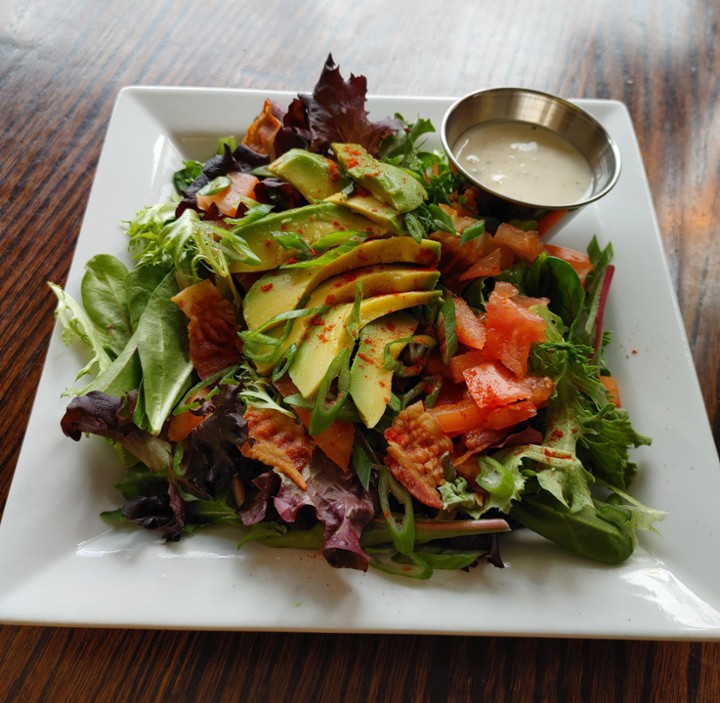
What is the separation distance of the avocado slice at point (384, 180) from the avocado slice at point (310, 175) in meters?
0.04

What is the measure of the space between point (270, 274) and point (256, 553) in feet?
2.56

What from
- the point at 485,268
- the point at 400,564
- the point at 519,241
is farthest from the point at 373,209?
the point at 400,564

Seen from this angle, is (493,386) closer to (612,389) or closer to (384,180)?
(612,389)

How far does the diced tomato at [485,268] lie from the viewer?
74.5 inches

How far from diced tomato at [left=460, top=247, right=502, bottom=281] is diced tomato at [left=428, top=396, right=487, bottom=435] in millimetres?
448

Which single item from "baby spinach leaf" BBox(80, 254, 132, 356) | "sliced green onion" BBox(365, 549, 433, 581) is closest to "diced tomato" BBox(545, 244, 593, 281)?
"sliced green onion" BBox(365, 549, 433, 581)

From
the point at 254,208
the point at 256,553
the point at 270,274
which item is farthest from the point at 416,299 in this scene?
the point at 256,553

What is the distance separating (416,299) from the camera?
1754 millimetres

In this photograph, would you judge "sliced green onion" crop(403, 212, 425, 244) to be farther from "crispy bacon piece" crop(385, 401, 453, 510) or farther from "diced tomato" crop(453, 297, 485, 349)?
"crispy bacon piece" crop(385, 401, 453, 510)

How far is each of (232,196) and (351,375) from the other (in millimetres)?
758

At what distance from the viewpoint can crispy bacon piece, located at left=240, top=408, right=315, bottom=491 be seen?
156 centimetres

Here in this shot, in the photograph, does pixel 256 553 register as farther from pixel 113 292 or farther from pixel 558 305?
pixel 558 305

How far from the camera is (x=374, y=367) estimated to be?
5.32 ft

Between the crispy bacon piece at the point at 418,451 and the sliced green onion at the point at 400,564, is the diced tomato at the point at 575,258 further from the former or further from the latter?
the sliced green onion at the point at 400,564
